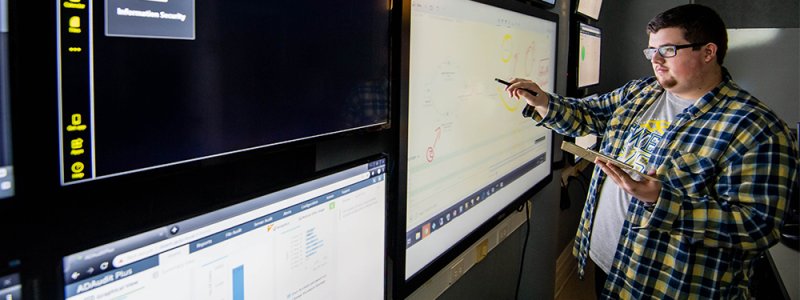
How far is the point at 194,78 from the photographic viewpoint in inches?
23.4

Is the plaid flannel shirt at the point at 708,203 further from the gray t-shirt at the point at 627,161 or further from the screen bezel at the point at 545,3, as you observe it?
the screen bezel at the point at 545,3

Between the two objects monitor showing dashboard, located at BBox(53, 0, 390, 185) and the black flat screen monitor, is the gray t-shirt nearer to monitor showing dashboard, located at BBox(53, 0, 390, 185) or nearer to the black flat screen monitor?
the black flat screen monitor

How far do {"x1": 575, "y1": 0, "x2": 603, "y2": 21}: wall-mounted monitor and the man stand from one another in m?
0.71

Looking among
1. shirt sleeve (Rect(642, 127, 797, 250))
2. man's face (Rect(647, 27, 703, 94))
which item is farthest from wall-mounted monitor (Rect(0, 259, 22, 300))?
man's face (Rect(647, 27, 703, 94))

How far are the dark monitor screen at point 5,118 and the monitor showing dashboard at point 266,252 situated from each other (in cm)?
8

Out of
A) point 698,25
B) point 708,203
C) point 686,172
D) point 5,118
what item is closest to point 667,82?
point 698,25

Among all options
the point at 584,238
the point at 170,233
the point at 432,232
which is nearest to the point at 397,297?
the point at 432,232

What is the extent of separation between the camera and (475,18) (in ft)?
4.39

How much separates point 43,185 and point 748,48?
3.96 metres

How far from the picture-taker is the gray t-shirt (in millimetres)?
1743

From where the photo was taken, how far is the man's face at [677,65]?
167 centimetres

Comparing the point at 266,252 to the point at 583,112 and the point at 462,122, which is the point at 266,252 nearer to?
the point at 462,122

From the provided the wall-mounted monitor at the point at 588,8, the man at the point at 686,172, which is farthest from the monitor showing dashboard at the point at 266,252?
the wall-mounted monitor at the point at 588,8

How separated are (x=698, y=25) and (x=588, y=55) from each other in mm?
1206
